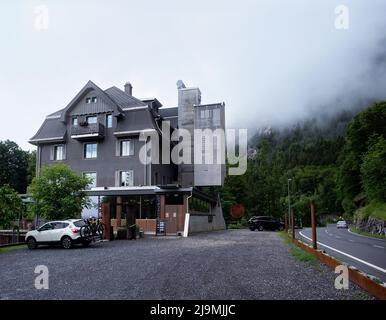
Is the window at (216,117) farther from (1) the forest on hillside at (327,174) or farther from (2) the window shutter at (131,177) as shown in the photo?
(1) the forest on hillside at (327,174)

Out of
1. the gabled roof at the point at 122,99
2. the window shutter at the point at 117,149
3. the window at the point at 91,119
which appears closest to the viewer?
the window shutter at the point at 117,149

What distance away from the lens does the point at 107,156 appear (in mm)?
33094

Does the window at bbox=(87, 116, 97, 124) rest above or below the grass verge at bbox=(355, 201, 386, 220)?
above

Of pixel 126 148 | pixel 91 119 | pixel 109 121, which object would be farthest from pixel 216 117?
pixel 91 119

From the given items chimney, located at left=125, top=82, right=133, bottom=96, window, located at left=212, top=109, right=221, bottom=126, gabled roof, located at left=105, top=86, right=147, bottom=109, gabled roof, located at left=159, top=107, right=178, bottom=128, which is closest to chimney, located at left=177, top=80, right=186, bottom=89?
gabled roof, located at left=159, top=107, right=178, bottom=128

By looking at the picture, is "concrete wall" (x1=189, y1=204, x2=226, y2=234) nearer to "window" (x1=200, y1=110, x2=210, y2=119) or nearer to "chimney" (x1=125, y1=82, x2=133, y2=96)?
"window" (x1=200, y1=110, x2=210, y2=119)

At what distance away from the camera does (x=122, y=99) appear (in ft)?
115

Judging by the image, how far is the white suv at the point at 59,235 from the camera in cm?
1788

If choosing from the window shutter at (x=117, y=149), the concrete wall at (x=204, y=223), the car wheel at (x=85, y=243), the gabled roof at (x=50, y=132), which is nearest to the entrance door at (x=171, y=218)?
the concrete wall at (x=204, y=223)

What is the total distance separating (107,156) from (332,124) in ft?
381

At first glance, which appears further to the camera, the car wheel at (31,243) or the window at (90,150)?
the window at (90,150)

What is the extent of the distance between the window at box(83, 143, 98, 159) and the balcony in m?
0.73

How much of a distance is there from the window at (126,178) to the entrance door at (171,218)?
19.5 feet

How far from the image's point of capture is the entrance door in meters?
26.9
